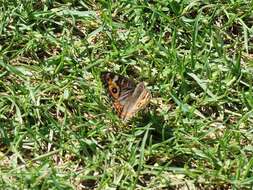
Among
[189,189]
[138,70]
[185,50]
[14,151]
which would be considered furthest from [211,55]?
[14,151]

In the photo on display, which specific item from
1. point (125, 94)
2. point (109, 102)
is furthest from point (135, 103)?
point (109, 102)

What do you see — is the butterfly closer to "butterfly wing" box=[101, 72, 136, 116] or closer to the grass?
"butterfly wing" box=[101, 72, 136, 116]

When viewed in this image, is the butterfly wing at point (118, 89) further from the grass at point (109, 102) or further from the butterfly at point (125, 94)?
the grass at point (109, 102)

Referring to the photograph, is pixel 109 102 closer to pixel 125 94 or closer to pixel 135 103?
pixel 125 94

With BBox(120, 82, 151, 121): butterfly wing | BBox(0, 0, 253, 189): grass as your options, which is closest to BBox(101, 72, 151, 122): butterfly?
BBox(120, 82, 151, 121): butterfly wing

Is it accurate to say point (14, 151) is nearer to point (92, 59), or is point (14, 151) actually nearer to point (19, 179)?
point (19, 179)

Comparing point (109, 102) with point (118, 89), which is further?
point (109, 102)
